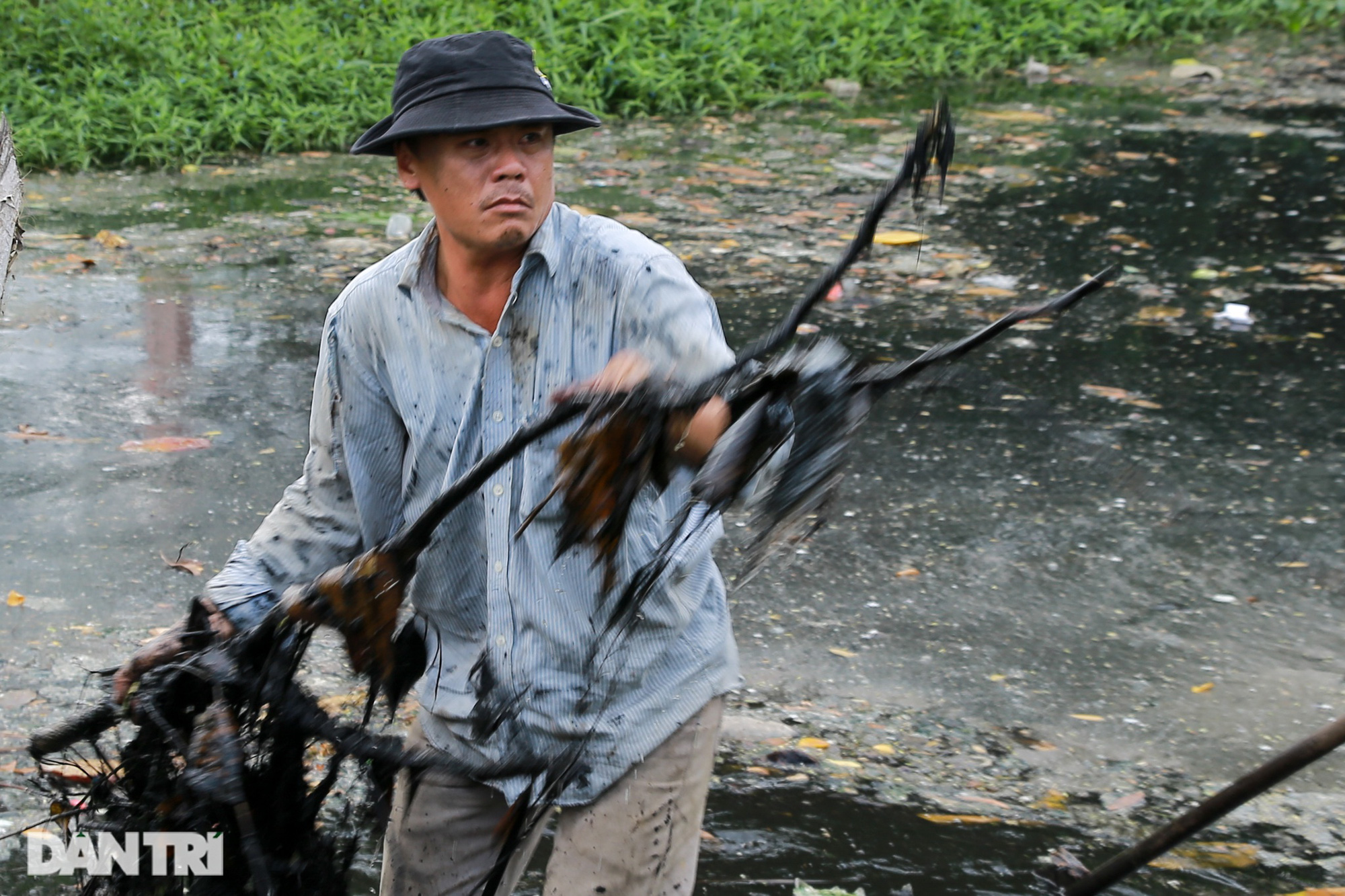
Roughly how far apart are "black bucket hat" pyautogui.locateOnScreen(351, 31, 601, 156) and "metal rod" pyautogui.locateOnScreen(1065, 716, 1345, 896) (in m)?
1.44

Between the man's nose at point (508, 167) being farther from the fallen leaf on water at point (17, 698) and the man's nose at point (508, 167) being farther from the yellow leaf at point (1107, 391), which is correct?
the yellow leaf at point (1107, 391)

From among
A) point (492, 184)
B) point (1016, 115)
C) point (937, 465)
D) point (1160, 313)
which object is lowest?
point (937, 465)

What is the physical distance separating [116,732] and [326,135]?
23.2ft

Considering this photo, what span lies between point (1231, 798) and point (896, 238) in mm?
5134

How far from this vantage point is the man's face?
2.30 meters

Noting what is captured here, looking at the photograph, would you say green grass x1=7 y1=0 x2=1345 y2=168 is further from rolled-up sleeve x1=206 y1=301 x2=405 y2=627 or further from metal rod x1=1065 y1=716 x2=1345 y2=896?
metal rod x1=1065 y1=716 x2=1345 y2=896

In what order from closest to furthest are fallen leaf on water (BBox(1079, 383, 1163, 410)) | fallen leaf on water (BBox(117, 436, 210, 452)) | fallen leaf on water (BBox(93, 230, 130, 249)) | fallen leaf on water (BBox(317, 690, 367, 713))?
fallen leaf on water (BBox(317, 690, 367, 713)) → fallen leaf on water (BBox(117, 436, 210, 452)) → fallen leaf on water (BBox(1079, 383, 1163, 410)) → fallen leaf on water (BBox(93, 230, 130, 249))

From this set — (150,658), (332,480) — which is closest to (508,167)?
(332,480)

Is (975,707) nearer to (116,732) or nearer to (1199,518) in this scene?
(1199,518)

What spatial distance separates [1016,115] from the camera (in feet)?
30.2

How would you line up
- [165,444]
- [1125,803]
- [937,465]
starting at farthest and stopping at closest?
[165,444]
[937,465]
[1125,803]

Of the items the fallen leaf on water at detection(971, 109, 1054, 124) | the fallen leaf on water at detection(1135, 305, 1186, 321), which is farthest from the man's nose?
the fallen leaf on water at detection(971, 109, 1054, 124)

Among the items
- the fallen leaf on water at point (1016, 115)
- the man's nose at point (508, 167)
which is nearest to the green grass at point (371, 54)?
the fallen leaf on water at point (1016, 115)

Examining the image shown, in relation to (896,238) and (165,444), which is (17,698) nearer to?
(165,444)
